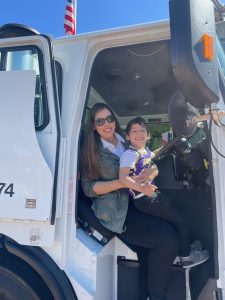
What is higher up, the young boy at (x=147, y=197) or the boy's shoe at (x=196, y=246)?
the young boy at (x=147, y=197)

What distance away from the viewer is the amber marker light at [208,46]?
154 centimetres

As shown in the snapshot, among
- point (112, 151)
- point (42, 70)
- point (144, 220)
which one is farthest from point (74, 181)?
point (42, 70)

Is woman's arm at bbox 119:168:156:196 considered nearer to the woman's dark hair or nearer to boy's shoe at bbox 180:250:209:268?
the woman's dark hair

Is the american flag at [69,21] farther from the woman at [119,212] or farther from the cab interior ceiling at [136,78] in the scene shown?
the woman at [119,212]

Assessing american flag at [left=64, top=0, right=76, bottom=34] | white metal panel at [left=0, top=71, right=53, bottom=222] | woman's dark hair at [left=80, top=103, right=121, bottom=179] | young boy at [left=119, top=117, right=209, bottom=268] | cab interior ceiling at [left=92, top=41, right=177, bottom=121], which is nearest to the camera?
Answer: white metal panel at [left=0, top=71, right=53, bottom=222]

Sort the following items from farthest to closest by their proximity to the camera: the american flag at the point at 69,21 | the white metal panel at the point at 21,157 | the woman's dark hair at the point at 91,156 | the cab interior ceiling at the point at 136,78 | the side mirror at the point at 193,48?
the american flag at the point at 69,21 < the cab interior ceiling at the point at 136,78 < the woman's dark hair at the point at 91,156 < the white metal panel at the point at 21,157 < the side mirror at the point at 193,48

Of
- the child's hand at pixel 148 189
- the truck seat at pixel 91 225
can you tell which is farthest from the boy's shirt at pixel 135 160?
the truck seat at pixel 91 225

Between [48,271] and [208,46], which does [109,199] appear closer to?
[48,271]

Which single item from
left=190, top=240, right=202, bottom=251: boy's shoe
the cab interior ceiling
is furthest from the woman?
the cab interior ceiling

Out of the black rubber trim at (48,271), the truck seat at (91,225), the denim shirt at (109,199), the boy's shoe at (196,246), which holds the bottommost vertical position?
the black rubber trim at (48,271)

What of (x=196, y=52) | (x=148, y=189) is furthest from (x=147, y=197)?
(x=196, y=52)

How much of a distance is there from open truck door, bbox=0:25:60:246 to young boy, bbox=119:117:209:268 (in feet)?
1.47

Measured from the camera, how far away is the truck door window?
83.0 inches

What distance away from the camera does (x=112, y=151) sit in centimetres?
227
